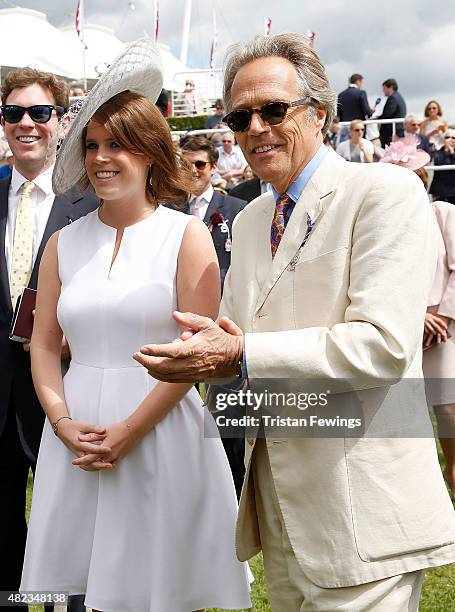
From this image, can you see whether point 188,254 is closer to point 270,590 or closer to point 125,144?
point 125,144

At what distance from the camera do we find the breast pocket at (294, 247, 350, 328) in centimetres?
210

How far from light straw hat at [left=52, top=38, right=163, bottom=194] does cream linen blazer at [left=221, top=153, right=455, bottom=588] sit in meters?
1.03

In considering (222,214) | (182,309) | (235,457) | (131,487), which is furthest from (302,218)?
A: (222,214)

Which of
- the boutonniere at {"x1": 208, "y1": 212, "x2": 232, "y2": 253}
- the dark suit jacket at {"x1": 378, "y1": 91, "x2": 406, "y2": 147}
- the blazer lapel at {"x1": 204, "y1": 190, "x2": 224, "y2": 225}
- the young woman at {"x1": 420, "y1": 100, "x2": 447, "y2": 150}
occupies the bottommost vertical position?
the boutonniere at {"x1": 208, "y1": 212, "x2": 232, "y2": 253}

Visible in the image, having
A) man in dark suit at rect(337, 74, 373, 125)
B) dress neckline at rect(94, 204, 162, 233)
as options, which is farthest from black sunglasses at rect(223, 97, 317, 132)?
man in dark suit at rect(337, 74, 373, 125)

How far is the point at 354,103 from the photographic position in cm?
1666

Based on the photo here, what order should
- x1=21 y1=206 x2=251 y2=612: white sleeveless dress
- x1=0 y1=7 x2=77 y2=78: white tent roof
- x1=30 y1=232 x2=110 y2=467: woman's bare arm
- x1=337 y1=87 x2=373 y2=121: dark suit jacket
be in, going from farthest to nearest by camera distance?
x1=0 y1=7 x2=77 y2=78: white tent roof
x1=337 y1=87 x2=373 y2=121: dark suit jacket
x1=30 y1=232 x2=110 y2=467: woman's bare arm
x1=21 y1=206 x2=251 y2=612: white sleeveless dress

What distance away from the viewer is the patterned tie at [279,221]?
2.37 metres

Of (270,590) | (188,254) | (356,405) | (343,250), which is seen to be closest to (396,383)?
(356,405)

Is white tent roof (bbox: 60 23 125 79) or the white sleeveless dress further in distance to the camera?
white tent roof (bbox: 60 23 125 79)

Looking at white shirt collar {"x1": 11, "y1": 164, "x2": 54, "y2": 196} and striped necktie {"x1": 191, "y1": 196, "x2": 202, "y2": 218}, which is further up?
striped necktie {"x1": 191, "y1": 196, "x2": 202, "y2": 218}

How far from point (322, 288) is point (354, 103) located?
50.3ft

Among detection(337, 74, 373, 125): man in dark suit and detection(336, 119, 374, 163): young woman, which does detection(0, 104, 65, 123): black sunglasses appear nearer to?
detection(336, 119, 374, 163): young woman

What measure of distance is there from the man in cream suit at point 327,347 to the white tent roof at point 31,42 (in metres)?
37.9
